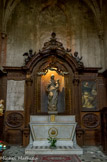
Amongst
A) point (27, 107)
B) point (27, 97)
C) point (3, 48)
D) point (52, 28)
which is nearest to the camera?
point (27, 107)

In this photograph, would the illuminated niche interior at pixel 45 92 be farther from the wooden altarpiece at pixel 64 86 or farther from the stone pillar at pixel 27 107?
the stone pillar at pixel 27 107

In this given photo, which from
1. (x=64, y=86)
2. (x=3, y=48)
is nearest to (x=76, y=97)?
(x=64, y=86)

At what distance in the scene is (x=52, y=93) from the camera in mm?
10641

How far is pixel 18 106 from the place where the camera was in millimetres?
10742

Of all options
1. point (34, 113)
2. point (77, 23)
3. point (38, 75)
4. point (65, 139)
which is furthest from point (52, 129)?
point (77, 23)

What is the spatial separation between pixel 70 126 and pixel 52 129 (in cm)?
92

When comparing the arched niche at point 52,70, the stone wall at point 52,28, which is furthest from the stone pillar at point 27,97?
the stone wall at point 52,28

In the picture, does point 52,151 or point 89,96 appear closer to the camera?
point 52,151

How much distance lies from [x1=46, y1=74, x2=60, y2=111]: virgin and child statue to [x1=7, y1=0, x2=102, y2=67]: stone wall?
230 centimetres

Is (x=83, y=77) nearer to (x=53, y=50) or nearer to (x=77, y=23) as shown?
(x=53, y=50)

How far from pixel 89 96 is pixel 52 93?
6.85ft

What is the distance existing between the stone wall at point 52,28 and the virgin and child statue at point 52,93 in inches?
90.7

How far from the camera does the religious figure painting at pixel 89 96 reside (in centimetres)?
1081

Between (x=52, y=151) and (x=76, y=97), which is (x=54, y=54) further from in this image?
(x=52, y=151)
